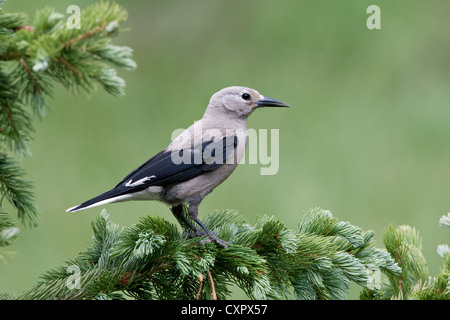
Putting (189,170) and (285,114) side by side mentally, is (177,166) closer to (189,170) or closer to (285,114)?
(189,170)

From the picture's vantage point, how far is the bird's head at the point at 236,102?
117 inches

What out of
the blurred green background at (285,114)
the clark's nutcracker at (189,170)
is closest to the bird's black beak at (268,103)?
the clark's nutcracker at (189,170)

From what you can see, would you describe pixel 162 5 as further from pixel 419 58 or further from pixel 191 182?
pixel 191 182

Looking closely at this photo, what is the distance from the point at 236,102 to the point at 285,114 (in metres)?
2.61

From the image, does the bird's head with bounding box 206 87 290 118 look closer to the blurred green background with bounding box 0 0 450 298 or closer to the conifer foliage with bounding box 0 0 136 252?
the conifer foliage with bounding box 0 0 136 252

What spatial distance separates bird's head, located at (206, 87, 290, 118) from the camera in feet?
9.74

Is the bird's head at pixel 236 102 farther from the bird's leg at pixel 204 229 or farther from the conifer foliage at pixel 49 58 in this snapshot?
the conifer foliage at pixel 49 58

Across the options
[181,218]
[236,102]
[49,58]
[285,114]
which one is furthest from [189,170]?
[285,114]

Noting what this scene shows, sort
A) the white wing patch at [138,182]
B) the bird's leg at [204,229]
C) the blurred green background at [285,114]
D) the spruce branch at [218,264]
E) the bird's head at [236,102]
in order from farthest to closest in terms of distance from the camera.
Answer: the blurred green background at [285,114] < the bird's head at [236,102] < the white wing patch at [138,182] < the bird's leg at [204,229] < the spruce branch at [218,264]

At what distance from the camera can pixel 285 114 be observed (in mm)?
5543

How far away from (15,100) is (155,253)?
2.29 feet

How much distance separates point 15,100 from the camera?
1751mm

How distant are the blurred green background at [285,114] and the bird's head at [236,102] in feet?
5.24
